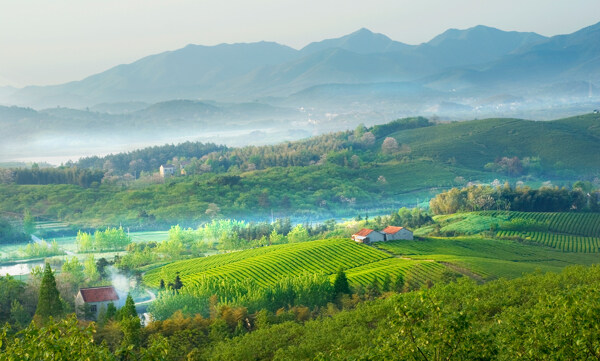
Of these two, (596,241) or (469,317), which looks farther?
(596,241)

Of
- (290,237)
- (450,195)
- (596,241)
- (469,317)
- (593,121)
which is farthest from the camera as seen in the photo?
(593,121)

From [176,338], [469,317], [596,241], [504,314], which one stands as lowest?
[596,241]

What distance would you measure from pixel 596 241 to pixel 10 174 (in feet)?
309

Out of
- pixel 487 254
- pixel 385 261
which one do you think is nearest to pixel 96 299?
pixel 385 261

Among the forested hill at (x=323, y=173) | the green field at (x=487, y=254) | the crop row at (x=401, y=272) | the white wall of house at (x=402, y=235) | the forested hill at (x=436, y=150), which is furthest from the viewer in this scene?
the forested hill at (x=436, y=150)

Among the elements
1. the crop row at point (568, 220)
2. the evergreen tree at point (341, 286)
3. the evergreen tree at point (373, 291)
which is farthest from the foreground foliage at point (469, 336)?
the crop row at point (568, 220)

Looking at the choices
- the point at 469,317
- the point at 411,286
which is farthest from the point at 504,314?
the point at 411,286

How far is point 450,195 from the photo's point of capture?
89875mm

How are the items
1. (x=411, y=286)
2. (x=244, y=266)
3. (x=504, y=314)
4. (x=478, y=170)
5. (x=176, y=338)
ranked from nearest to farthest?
(x=504, y=314), (x=176, y=338), (x=411, y=286), (x=244, y=266), (x=478, y=170)

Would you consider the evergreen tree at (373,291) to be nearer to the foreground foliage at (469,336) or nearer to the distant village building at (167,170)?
the foreground foliage at (469,336)

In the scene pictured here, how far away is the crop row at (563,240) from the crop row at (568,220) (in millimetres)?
2463

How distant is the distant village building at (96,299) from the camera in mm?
43562

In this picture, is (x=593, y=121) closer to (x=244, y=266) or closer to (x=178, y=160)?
(x=178, y=160)

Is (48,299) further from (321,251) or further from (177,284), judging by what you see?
(321,251)
